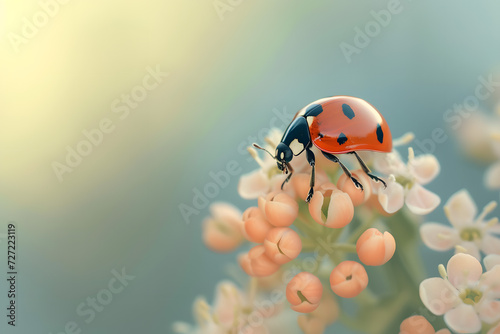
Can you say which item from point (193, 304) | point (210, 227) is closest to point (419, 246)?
point (210, 227)

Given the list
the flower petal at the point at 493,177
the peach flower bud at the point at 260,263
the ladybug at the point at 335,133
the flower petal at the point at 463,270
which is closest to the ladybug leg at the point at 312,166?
the ladybug at the point at 335,133

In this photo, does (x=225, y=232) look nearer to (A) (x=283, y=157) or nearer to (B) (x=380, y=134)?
(A) (x=283, y=157)

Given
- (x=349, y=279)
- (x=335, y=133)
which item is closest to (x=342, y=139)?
(x=335, y=133)

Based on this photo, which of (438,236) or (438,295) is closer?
(438,295)

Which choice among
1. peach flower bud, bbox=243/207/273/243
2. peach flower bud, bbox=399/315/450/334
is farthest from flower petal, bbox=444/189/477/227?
peach flower bud, bbox=243/207/273/243

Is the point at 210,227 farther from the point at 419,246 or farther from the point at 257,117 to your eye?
the point at 257,117

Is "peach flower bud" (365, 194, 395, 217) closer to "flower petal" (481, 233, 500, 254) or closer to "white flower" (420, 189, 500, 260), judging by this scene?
"white flower" (420, 189, 500, 260)

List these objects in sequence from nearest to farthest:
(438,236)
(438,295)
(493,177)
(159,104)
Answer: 1. (438,295)
2. (438,236)
3. (493,177)
4. (159,104)
